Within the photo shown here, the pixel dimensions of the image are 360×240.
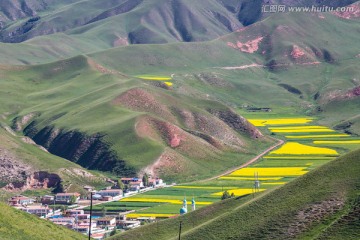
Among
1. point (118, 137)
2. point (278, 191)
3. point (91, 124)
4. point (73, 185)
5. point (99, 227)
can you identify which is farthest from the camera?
point (91, 124)

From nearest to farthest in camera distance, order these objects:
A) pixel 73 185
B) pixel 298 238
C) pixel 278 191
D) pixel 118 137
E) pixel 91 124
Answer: pixel 298 238 < pixel 278 191 < pixel 73 185 < pixel 118 137 < pixel 91 124

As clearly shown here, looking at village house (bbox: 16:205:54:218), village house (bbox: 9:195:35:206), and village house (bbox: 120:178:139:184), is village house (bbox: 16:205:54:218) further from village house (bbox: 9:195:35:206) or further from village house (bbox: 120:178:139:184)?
village house (bbox: 120:178:139:184)

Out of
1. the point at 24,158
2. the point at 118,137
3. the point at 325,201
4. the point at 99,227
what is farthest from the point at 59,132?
the point at 325,201

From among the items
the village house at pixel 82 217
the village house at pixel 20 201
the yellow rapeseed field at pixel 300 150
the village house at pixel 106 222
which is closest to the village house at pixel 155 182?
the village house at pixel 20 201

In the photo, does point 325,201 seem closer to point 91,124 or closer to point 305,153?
point 305,153

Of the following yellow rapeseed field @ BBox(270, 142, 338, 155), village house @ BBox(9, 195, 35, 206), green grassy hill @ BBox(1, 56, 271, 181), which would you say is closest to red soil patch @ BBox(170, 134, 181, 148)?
green grassy hill @ BBox(1, 56, 271, 181)

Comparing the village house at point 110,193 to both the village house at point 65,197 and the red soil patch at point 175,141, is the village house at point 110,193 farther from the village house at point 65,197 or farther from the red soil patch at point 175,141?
the red soil patch at point 175,141
